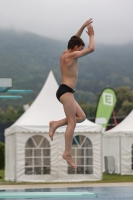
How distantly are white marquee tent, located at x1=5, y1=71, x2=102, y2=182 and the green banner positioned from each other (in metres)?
10.7

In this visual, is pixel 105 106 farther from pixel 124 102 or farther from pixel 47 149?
pixel 124 102

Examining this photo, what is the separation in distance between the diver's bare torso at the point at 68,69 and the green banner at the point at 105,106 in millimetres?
23719

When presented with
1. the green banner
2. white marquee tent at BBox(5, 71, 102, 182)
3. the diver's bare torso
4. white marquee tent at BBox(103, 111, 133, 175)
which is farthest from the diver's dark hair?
the green banner

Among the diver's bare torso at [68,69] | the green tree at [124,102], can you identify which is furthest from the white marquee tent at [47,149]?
the green tree at [124,102]

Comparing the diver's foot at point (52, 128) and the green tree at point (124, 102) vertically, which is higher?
the green tree at point (124, 102)

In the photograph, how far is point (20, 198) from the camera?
1094 cm

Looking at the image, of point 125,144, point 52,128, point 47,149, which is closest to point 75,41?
point 52,128

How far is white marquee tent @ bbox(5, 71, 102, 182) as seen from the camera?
21.6 m

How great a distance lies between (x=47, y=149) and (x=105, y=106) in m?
12.1

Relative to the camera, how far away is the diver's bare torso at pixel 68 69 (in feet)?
30.9

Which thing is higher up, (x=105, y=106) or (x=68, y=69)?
(x=105, y=106)

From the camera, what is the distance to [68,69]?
9.42m

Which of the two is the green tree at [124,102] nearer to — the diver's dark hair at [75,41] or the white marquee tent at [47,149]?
the white marquee tent at [47,149]

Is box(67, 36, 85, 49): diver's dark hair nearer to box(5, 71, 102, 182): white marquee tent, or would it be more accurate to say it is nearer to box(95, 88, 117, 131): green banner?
box(5, 71, 102, 182): white marquee tent
